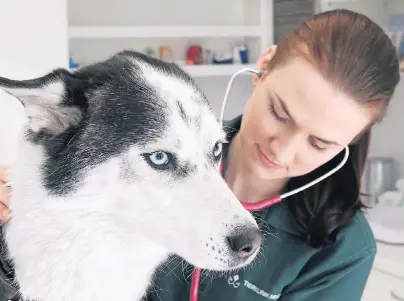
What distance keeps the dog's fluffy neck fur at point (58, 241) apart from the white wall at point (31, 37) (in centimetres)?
94

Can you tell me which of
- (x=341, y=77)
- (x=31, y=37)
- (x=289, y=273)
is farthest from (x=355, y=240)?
(x=31, y=37)

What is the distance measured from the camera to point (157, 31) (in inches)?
97.6

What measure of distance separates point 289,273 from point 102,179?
1.79 ft

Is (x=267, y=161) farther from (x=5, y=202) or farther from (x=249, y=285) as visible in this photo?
(x=5, y=202)

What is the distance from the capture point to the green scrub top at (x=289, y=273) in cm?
121

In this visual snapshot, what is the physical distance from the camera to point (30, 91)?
86cm

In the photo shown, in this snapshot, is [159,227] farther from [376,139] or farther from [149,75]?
[376,139]

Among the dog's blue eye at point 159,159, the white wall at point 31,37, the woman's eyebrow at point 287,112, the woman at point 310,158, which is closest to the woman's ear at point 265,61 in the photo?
the woman at point 310,158

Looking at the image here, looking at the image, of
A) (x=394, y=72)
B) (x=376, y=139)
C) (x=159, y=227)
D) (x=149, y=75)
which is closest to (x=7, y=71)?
(x=149, y=75)

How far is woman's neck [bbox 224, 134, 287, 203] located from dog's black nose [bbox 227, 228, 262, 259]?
434 millimetres

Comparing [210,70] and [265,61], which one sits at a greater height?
[265,61]

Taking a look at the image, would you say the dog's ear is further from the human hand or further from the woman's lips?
the woman's lips

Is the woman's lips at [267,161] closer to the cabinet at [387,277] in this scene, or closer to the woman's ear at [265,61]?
the woman's ear at [265,61]

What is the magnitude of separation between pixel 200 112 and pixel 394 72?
1.57ft
